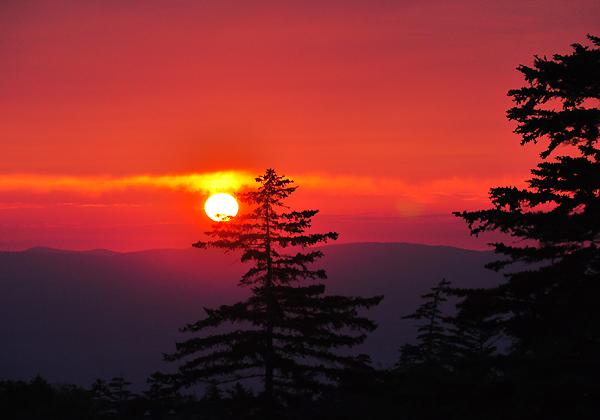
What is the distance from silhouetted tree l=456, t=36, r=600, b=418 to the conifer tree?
7.49 metres

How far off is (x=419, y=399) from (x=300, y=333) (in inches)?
340

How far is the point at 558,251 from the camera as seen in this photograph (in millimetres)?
12812

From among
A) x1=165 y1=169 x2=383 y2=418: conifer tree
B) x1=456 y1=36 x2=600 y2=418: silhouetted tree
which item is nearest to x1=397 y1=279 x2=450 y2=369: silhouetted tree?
x1=165 y1=169 x2=383 y2=418: conifer tree

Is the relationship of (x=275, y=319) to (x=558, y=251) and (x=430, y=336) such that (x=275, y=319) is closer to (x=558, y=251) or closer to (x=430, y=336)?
(x=558, y=251)

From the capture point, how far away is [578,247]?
12.5m

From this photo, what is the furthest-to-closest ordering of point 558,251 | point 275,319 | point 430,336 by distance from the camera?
point 430,336, point 275,319, point 558,251


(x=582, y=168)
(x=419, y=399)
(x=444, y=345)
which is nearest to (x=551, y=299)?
(x=582, y=168)

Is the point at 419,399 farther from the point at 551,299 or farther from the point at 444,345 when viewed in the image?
the point at 444,345

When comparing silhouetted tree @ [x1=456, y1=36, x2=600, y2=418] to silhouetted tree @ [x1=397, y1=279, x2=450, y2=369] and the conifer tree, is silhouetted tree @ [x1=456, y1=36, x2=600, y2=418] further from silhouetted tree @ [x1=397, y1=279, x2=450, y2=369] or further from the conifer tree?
silhouetted tree @ [x1=397, y1=279, x2=450, y2=369]

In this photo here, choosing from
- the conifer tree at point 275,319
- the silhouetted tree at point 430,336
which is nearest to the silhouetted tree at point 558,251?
the conifer tree at point 275,319

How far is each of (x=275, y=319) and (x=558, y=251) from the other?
35.9 ft

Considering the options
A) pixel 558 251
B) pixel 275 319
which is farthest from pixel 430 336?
pixel 558 251

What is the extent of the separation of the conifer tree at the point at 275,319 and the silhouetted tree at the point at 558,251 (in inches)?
295

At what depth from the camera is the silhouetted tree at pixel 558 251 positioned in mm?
11430
